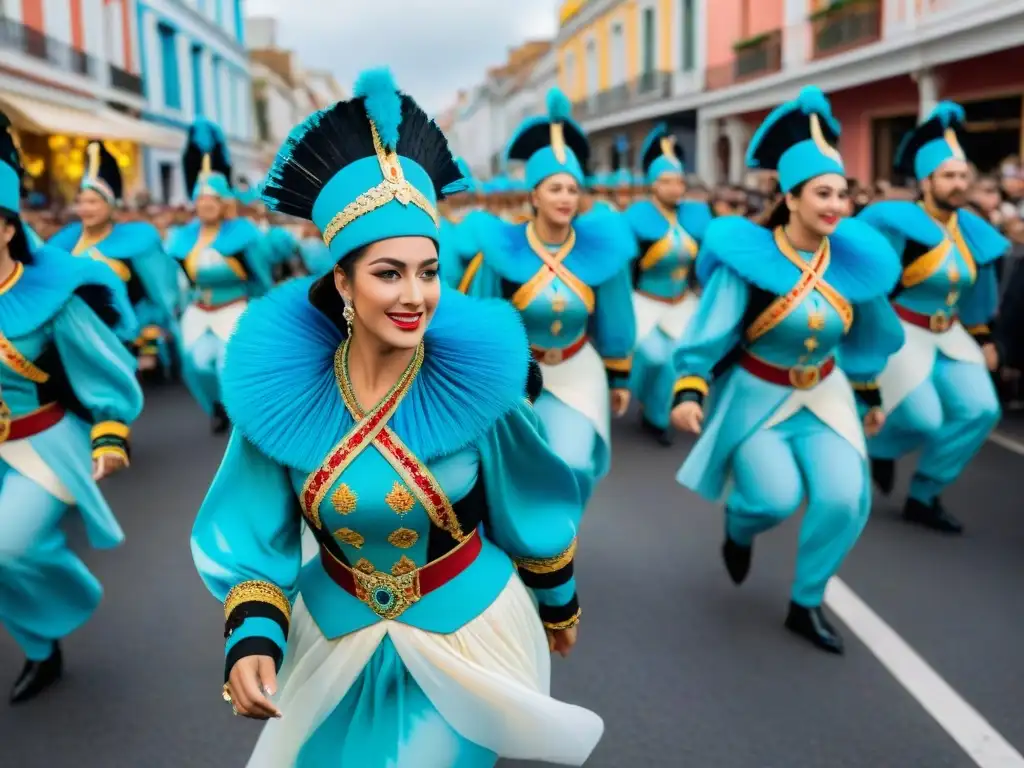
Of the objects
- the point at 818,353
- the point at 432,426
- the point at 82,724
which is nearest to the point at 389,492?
the point at 432,426

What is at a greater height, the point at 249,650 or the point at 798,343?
the point at 798,343

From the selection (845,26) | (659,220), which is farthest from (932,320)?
(845,26)

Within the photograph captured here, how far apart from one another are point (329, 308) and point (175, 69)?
36.0 m

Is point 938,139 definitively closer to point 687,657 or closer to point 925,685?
point 925,685

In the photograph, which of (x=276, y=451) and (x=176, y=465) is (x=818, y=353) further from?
Answer: (x=176, y=465)

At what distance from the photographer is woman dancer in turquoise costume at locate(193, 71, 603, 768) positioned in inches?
94.7

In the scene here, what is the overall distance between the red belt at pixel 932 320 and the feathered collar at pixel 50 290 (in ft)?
13.7

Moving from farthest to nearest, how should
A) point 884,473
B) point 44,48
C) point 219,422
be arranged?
point 44,48 → point 219,422 → point 884,473

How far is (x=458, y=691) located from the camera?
A: 2529 mm

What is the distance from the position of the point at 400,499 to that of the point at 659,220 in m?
6.99

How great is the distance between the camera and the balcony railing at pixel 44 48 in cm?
2183

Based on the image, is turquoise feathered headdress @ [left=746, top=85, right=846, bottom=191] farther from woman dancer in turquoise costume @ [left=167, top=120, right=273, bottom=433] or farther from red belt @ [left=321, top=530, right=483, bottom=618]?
woman dancer in turquoise costume @ [left=167, top=120, right=273, bottom=433]

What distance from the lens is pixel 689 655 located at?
4668mm

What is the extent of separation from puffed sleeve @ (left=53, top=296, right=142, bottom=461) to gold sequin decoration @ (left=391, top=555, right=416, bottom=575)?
6.42 ft
